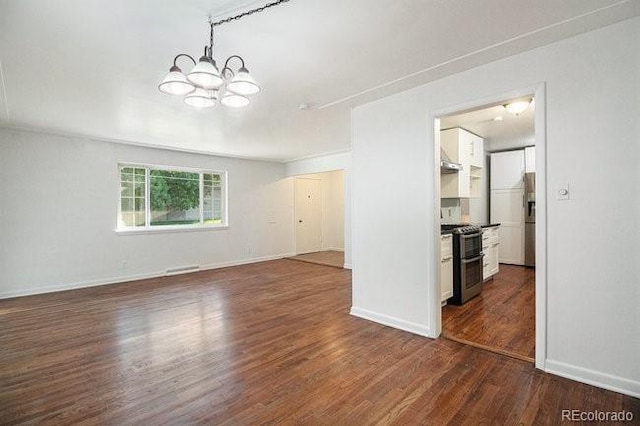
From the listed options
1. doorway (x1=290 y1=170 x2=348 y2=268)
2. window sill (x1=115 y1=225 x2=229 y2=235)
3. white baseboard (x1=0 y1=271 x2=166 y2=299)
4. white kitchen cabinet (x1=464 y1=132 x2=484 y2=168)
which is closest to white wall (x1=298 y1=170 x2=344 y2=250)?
doorway (x1=290 y1=170 x2=348 y2=268)

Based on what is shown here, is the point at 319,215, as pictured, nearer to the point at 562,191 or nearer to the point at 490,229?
the point at 490,229

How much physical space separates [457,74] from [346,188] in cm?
427

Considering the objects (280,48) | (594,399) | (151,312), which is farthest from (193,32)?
(594,399)

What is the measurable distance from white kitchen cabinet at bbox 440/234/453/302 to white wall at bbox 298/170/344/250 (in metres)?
5.60

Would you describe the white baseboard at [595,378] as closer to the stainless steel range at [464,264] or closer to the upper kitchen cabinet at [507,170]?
the stainless steel range at [464,264]

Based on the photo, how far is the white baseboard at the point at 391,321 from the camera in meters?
3.07

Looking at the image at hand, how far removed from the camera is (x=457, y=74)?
2.80 meters

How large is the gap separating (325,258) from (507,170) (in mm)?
4587

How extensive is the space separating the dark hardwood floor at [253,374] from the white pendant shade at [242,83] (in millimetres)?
2091

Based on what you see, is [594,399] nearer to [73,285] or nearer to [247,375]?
[247,375]

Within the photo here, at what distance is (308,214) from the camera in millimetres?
8953

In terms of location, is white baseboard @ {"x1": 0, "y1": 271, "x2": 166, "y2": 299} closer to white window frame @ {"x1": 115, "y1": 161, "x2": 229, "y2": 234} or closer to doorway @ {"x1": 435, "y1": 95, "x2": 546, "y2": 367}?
white window frame @ {"x1": 115, "y1": 161, "x2": 229, "y2": 234}

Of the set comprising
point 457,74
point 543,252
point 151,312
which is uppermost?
point 457,74

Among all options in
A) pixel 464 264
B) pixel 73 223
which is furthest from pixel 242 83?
pixel 73 223
